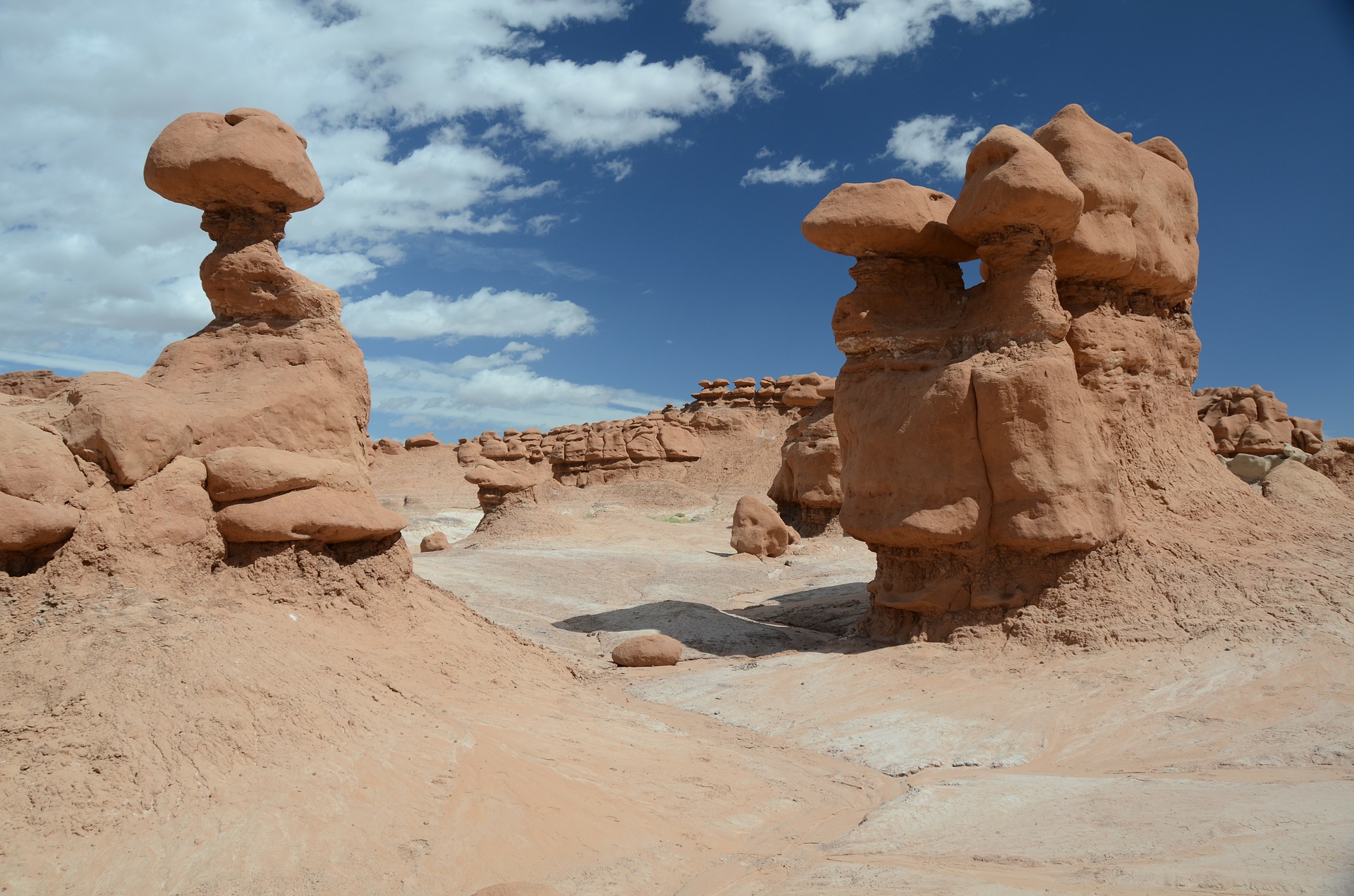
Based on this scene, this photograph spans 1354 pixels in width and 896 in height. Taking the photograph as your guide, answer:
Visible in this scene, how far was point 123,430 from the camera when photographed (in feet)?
15.1

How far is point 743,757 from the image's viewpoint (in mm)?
5301

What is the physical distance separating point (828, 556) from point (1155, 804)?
10828mm

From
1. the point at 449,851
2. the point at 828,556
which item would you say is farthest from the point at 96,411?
the point at 828,556

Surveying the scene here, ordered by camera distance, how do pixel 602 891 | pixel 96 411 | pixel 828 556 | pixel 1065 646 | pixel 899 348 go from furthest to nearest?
pixel 828 556, pixel 899 348, pixel 1065 646, pixel 96 411, pixel 602 891

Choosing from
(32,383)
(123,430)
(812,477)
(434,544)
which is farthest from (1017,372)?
(434,544)

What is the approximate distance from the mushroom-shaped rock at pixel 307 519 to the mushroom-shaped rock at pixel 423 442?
106 feet

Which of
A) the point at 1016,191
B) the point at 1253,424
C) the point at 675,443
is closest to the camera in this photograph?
the point at 1016,191

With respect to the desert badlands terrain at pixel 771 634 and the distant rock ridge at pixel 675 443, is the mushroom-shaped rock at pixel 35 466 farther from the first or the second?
the distant rock ridge at pixel 675 443

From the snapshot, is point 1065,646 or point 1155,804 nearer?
point 1155,804

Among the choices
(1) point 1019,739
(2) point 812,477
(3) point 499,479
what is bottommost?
(1) point 1019,739

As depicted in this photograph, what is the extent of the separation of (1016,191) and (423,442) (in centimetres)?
3246

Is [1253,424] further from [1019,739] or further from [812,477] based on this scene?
[1019,739]

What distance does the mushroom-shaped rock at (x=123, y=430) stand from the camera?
4574 millimetres

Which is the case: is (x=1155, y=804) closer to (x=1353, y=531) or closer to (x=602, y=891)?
(x=602, y=891)
